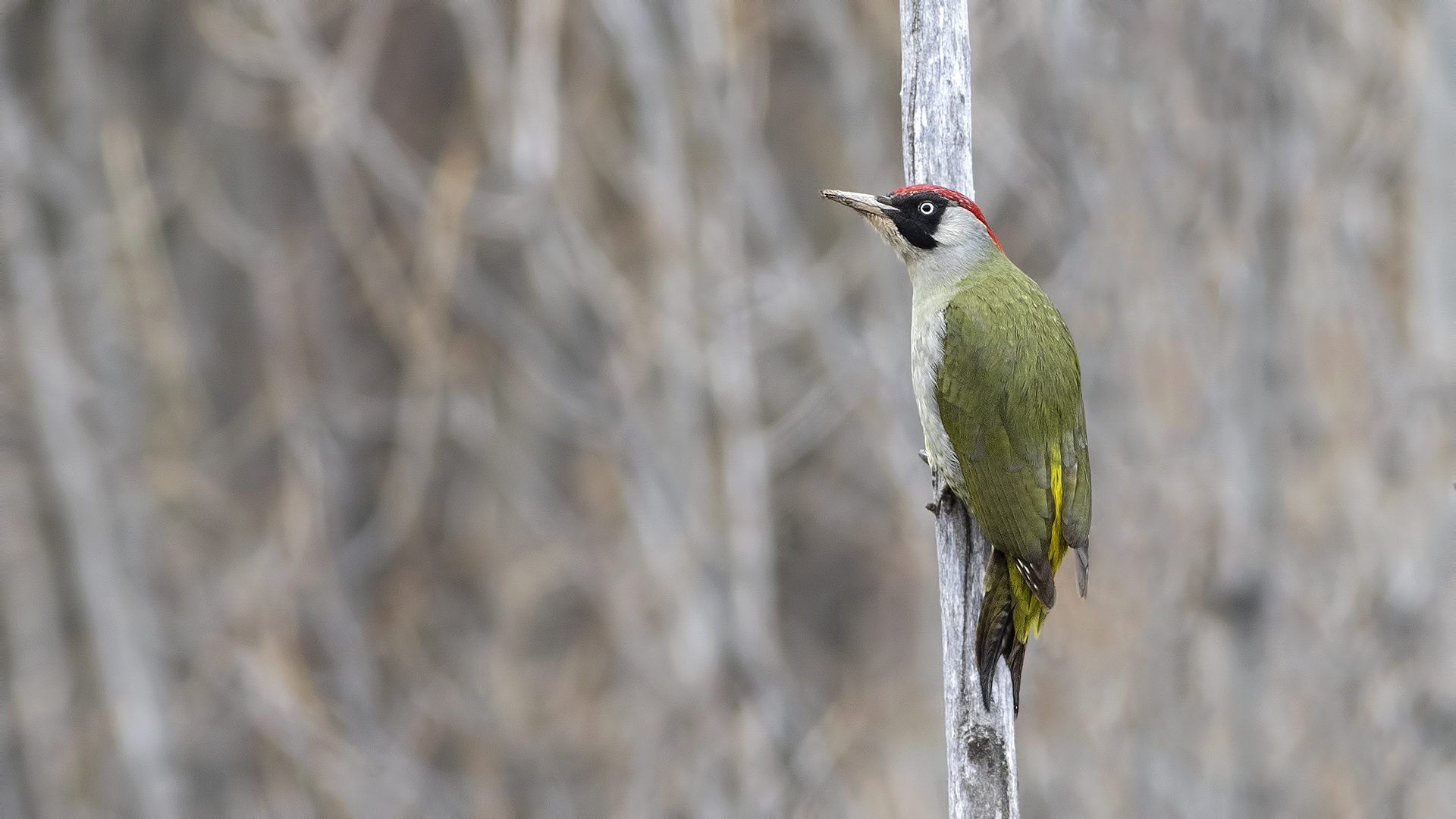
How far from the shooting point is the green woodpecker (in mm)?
3494

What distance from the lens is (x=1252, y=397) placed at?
6.76m

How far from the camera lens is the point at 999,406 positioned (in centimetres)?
375

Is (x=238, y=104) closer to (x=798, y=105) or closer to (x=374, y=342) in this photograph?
(x=374, y=342)

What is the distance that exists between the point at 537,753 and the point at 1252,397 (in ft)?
18.0

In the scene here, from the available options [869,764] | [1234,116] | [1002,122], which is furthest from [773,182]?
[869,764]

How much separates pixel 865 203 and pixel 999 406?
2.25 feet

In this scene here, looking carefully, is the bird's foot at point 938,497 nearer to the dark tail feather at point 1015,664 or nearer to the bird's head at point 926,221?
the dark tail feather at point 1015,664

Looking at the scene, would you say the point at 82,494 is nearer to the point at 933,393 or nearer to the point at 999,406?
the point at 933,393

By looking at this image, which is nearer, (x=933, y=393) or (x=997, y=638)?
(x=997, y=638)

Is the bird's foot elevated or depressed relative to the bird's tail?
elevated

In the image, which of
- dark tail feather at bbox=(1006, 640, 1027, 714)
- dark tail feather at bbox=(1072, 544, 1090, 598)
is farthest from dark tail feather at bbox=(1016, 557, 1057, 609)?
dark tail feather at bbox=(1072, 544, 1090, 598)

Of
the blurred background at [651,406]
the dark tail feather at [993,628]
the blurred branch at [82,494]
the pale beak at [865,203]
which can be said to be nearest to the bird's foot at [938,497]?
the dark tail feather at [993,628]

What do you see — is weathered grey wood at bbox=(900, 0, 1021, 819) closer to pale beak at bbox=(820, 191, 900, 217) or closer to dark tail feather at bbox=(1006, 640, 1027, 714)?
dark tail feather at bbox=(1006, 640, 1027, 714)

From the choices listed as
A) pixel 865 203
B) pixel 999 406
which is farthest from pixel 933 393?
pixel 865 203
